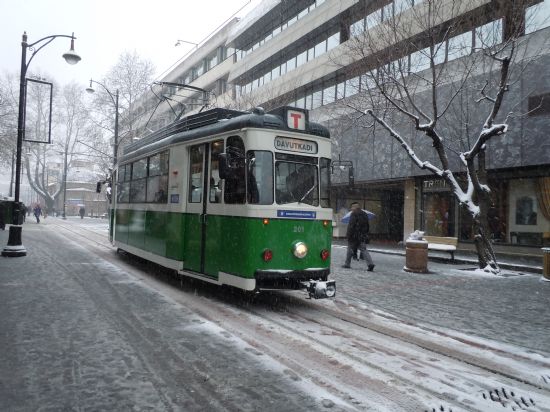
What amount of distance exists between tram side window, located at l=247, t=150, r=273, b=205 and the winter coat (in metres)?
6.52

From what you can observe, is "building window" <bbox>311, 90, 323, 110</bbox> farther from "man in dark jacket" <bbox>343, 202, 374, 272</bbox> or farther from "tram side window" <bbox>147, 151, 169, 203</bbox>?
"tram side window" <bbox>147, 151, 169, 203</bbox>

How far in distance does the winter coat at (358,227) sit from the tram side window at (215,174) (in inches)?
247

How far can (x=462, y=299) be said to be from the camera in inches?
354

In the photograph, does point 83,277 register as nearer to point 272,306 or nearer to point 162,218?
point 162,218

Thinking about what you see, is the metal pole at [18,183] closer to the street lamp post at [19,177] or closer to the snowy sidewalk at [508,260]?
the street lamp post at [19,177]

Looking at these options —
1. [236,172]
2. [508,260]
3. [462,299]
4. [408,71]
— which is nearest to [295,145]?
[236,172]

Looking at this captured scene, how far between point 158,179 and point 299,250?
162 inches

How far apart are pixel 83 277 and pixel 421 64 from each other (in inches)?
655

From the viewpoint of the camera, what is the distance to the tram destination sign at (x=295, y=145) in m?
7.17

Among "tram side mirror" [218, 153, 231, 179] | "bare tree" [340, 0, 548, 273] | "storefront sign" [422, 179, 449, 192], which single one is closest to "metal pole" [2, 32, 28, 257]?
"tram side mirror" [218, 153, 231, 179]

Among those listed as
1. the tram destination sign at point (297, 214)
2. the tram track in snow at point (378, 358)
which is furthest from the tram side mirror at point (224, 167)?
the tram track in snow at point (378, 358)

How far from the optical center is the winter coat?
1300cm

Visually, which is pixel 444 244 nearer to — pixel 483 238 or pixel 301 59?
pixel 483 238

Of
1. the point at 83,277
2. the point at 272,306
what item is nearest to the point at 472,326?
the point at 272,306
